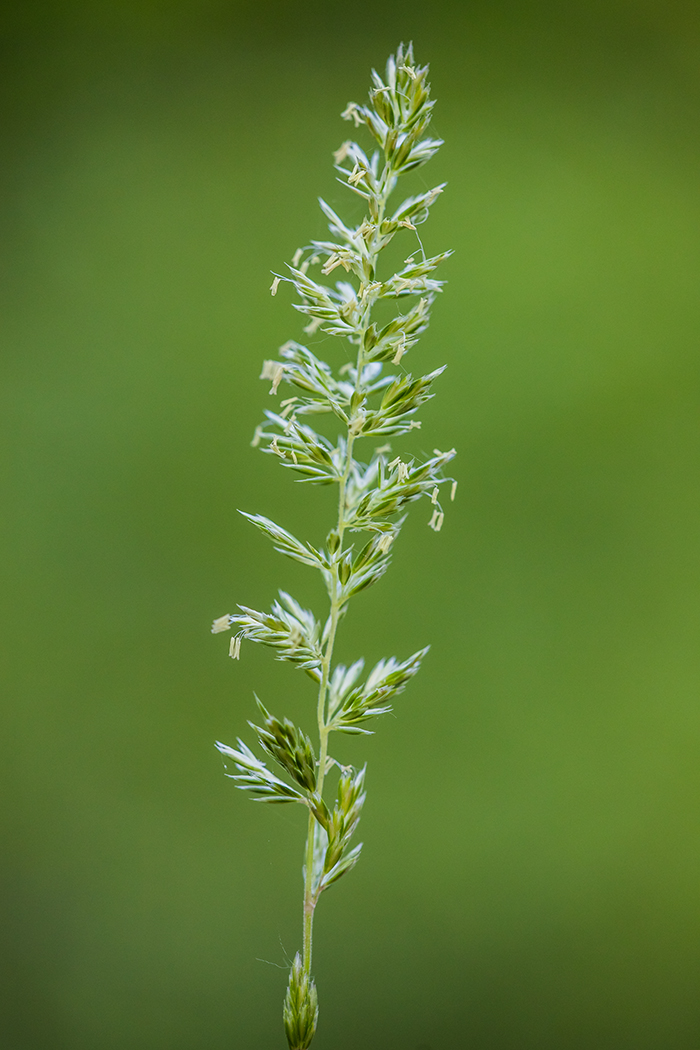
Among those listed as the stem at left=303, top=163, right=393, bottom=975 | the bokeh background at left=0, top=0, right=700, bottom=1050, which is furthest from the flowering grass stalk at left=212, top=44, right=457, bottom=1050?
the bokeh background at left=0, top=0, right=700, bottom=1050

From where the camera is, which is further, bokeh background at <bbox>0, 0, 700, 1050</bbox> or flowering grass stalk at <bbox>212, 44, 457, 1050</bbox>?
bokeh background at <bbox>0, 0, 700, 1050</bbox>

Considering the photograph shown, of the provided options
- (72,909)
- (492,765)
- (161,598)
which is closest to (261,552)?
(161,598)

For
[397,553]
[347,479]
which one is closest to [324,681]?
[347,479]

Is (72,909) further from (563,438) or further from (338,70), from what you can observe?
(338,70)

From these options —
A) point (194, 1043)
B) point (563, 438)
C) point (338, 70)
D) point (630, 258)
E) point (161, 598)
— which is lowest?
point (194, 1043)

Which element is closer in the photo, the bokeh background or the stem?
the stem

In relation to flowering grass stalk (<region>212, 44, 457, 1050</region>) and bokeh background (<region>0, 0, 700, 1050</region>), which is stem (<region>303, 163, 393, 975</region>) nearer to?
flowering grass stalk (<region>212, 44, 457, 1050</region>)

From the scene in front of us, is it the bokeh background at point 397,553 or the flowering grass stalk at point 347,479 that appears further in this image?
the bokeh background at point 397,553

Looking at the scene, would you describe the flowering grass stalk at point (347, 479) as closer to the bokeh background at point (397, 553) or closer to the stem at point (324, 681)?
the stem at point (324, 681)

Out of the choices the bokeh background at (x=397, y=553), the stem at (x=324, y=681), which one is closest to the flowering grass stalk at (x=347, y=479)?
the stem at (x=324, y=681)
